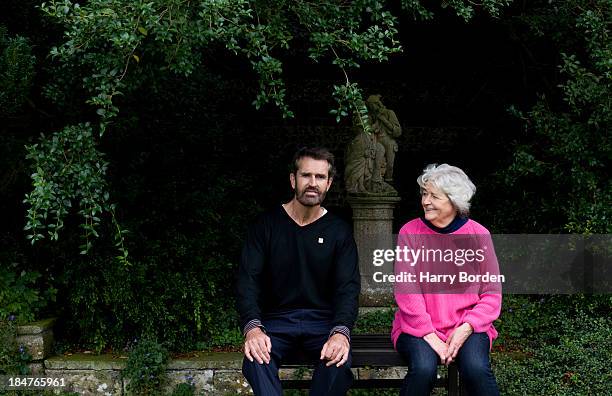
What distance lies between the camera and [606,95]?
17.9 feet

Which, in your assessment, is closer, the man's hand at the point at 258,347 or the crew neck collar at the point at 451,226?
the man's hand at the point at 258,347

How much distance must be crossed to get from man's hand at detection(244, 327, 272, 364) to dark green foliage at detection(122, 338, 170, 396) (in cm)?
163

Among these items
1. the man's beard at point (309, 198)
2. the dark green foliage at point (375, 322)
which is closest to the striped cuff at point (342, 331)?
the man's beard at point (309, 198)

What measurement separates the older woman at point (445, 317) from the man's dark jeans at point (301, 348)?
1.10ft

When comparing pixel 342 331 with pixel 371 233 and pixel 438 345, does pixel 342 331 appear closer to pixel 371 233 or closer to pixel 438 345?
pixel 438 345

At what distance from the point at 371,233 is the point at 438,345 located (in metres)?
3.04

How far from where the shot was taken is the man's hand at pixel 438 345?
145 inches

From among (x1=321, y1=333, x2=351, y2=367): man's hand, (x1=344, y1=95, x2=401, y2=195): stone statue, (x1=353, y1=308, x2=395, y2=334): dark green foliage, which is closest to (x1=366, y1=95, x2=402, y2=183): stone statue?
(x1=344, y1=95, x2=401, y2=195): stone statue

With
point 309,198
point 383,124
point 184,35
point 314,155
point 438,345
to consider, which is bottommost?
point 438,345

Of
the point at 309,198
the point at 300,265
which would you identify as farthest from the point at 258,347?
the point at 309,198

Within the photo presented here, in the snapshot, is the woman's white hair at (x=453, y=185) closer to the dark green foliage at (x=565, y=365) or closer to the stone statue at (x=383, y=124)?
the dark green foliage at (x=565, y=365)

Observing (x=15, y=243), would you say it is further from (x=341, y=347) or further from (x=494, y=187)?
(x=494, y=187)

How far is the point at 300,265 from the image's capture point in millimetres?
3852

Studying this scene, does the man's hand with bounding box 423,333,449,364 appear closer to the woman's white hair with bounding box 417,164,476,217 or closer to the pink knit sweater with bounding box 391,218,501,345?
the pink knit sweater with bounding box 391,218,501,345
